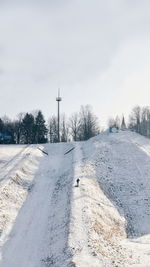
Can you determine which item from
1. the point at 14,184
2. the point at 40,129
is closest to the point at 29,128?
the point at 40,129

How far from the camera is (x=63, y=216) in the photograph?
2581 cm

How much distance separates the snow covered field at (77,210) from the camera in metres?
19.6

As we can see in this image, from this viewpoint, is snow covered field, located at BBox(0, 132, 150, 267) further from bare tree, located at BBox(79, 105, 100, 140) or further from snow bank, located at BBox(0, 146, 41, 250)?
bare tree, located at BBox(79, 105, 100, 140)

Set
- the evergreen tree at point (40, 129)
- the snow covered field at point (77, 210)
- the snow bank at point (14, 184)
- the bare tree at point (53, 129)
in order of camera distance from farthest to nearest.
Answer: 1. the bare tree at point (53, 129)
2. the evergreen tree at point (40, 129)
3. the snow bank at point (14, 184)
4. the snow covered field at point (77, 210)

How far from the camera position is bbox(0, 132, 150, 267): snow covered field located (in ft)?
64.2

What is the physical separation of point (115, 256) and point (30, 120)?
262 ft

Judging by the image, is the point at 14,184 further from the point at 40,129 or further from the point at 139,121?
the point at 139,121

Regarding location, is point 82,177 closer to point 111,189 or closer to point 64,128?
point 111,189

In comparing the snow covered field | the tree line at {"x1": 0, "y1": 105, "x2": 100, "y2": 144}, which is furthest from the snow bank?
the tree line at {"x1": 0, "y1": 105, "x2": 100, "y2": 144}

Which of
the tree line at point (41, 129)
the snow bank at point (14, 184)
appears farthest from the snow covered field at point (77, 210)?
the tree line at point (41, 129)

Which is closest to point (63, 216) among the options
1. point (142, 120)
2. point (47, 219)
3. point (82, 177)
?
point (47, 219)

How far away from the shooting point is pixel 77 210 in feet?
84.1

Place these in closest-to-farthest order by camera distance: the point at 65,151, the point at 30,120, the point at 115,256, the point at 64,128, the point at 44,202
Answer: the point at 115,256
the point at 44,202
the point at 65,151
the point at 30,120
the point at 64,128

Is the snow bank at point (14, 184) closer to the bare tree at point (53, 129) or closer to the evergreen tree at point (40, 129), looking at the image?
the evergreen tree at point (40, 129)
